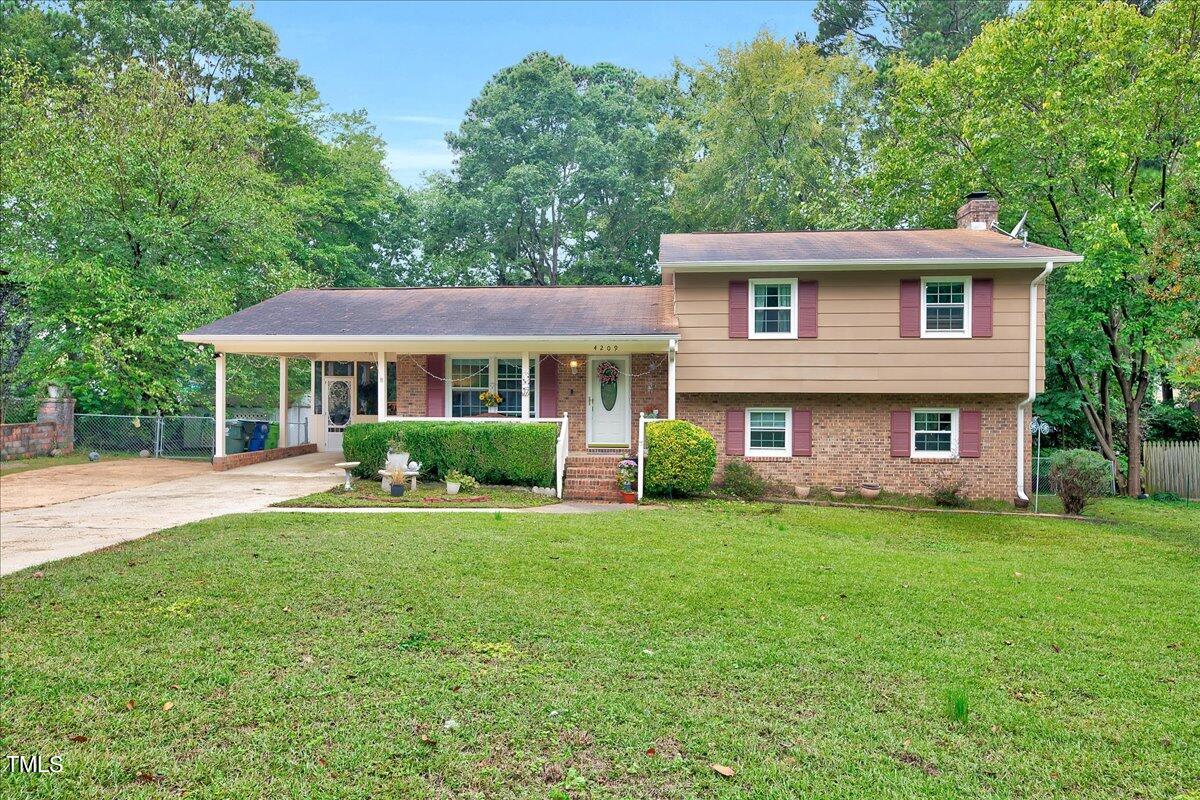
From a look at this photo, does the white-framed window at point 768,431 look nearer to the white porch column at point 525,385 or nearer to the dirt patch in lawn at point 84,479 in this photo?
the white porch column at point 525,385

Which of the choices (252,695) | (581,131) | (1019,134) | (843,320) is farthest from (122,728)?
(581,131)

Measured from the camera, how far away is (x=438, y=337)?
42.8 ft

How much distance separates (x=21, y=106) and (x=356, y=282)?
12.0 metres

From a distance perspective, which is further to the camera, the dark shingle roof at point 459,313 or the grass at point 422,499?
the dark shingle roof at point 459,313

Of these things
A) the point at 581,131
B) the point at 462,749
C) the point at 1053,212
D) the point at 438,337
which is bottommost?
the point at 462,749

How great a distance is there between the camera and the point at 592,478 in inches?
504

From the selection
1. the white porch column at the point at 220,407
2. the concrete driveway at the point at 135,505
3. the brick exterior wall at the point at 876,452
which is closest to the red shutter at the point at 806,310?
the brick exterior wall at the point at 876,452

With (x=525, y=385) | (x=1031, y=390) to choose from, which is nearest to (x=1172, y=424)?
(x=1031, y=390)

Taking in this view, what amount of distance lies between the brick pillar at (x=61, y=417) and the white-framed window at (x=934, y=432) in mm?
20272

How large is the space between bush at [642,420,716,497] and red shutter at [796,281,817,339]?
3419mm

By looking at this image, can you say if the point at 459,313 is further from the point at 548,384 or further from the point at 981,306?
the point at 981,306

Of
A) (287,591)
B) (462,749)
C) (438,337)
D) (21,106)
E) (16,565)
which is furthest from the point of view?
(21,106)

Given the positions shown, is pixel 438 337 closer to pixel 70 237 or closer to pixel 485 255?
pixel 70 237

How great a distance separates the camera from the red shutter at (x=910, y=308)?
1345 centimetres
